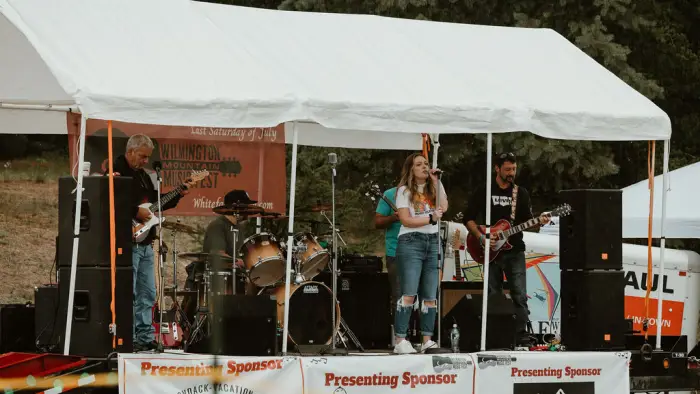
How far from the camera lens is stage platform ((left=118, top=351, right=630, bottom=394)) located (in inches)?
331

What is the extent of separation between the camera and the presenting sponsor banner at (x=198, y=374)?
8344 millimetres

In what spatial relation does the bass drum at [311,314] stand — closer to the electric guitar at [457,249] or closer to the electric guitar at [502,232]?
the electric guitar at [502,232]

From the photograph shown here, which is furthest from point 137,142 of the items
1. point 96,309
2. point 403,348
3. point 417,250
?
point 403,348

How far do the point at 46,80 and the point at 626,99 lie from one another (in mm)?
5284

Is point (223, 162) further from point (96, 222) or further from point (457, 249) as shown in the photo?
point (96, 222)

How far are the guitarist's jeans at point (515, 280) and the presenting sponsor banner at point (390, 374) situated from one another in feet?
4.70

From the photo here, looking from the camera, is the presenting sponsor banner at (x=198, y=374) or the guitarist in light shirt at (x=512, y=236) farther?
the guitarist in light shirt at (x=512, y=236)

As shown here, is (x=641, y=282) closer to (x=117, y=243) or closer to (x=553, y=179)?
(x=553, y=179)

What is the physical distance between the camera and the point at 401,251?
32.3ft

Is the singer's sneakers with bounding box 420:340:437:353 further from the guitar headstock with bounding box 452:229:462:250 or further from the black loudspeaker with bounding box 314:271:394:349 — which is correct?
the guitar headstock with bounding box 452:229:462:250

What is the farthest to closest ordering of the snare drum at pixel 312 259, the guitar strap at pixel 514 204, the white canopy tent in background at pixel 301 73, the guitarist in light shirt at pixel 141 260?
the snare drum at pixel 312 259, the guitar strap at pixel 514 204, the guitarist in light shirt at pixel 141 260, the white canopy tent in background at pixel 301 73

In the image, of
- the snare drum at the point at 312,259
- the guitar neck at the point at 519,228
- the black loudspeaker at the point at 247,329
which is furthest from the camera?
the snare drum at the point at 312,259

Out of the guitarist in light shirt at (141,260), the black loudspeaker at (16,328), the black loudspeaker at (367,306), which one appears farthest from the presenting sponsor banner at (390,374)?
the black loudspeaker at (16,328)

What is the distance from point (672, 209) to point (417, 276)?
5813mm
